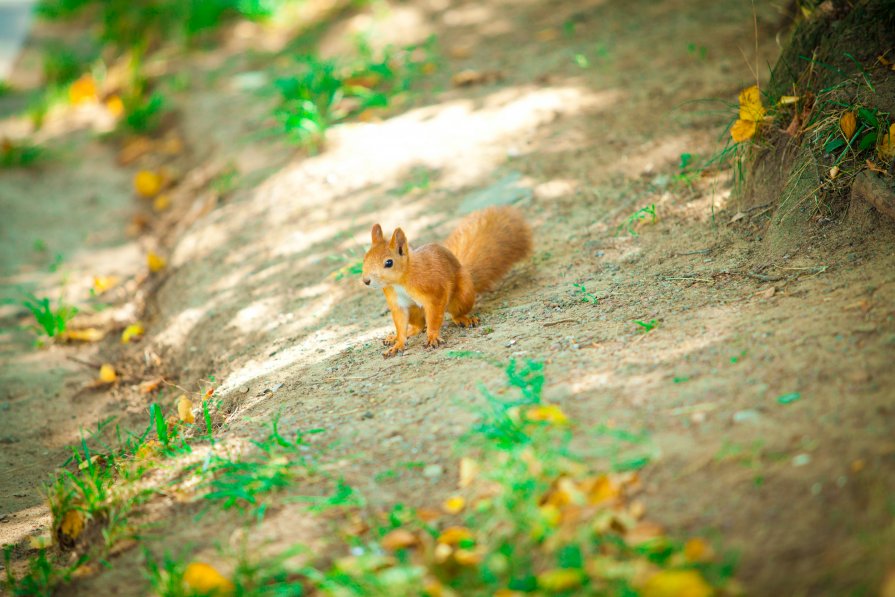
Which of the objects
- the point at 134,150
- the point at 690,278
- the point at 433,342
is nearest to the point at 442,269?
the point at 433,342

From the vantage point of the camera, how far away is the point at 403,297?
9.70 ft

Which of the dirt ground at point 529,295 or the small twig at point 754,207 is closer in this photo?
the dirt ground at point 529,295

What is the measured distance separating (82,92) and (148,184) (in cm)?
246

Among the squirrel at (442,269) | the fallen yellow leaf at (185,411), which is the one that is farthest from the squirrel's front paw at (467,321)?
the fallen yellow leaf at (185,411)

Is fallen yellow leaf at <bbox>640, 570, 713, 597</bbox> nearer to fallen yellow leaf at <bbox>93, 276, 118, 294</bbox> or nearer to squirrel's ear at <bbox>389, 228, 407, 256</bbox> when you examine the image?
squirrel's ear at <bbox>389, 228, 407, 256</bbox>

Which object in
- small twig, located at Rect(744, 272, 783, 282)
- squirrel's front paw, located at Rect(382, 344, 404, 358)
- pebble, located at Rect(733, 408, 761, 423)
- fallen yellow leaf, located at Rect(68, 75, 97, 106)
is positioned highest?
fallen yellow leaf, located at Rect(68, 75, 97, 106)

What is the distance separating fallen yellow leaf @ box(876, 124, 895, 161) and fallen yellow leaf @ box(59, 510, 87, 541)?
3.09 meters

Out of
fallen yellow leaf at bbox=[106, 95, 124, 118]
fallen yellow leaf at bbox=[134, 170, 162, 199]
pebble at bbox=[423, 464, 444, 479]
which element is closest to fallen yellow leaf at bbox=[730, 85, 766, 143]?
pebble at bbox=[423, 464, 444, 479]

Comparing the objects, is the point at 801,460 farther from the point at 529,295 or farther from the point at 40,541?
the point at 40,541

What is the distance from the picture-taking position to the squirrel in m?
2.85

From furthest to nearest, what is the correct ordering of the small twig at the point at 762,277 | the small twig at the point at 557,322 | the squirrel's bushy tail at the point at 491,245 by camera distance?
the squirrel's bushy tail at the point at 491,245, the small twig at the point at 557,322, the small twig at the point at 762,277

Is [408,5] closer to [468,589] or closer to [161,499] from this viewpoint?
[161,499]

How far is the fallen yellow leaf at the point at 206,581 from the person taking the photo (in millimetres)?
1750

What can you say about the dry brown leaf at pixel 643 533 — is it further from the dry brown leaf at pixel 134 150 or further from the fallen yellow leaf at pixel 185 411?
the dry brown leaf at pixel 134 150
